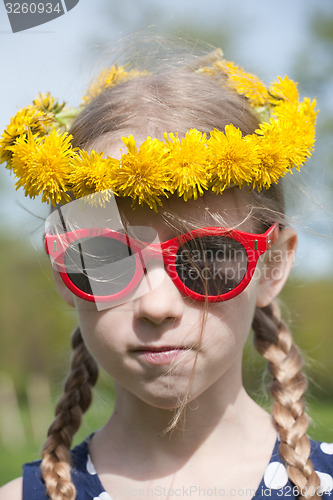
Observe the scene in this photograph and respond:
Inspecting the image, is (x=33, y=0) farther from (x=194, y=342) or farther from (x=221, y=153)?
(x=194, y=342)

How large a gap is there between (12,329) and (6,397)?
2.60m

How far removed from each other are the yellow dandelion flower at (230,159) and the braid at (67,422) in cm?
104

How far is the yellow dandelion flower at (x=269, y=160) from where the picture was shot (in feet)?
5.94

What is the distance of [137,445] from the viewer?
200 centimetres

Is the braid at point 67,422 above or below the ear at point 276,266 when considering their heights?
below

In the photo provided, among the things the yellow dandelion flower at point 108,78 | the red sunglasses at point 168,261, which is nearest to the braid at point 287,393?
the red sunglasses at point 168,261

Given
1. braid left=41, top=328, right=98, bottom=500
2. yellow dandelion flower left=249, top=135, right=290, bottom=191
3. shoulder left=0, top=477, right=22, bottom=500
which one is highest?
yellow dandelion flower left=249, top=135, right=290, bottom=191

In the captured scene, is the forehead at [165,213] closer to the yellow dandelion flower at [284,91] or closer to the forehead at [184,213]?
the forehead at [184,213]

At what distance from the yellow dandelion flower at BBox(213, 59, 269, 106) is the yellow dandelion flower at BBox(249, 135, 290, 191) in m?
0.31

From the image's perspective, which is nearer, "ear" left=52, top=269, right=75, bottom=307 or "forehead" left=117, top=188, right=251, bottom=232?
"forehead" left=117, top=188, right=251, bottom=232

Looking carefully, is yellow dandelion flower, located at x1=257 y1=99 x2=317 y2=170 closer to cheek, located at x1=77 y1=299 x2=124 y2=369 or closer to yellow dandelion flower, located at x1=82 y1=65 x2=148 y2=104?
yellow dandelion flower, located at x1=82 y1=65 x2=148 y2=104

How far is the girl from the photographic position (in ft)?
5.82

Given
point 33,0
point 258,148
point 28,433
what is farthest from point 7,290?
point 258,148

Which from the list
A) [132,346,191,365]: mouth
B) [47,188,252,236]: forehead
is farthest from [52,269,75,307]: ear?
[132,346,191,365]: mouth
